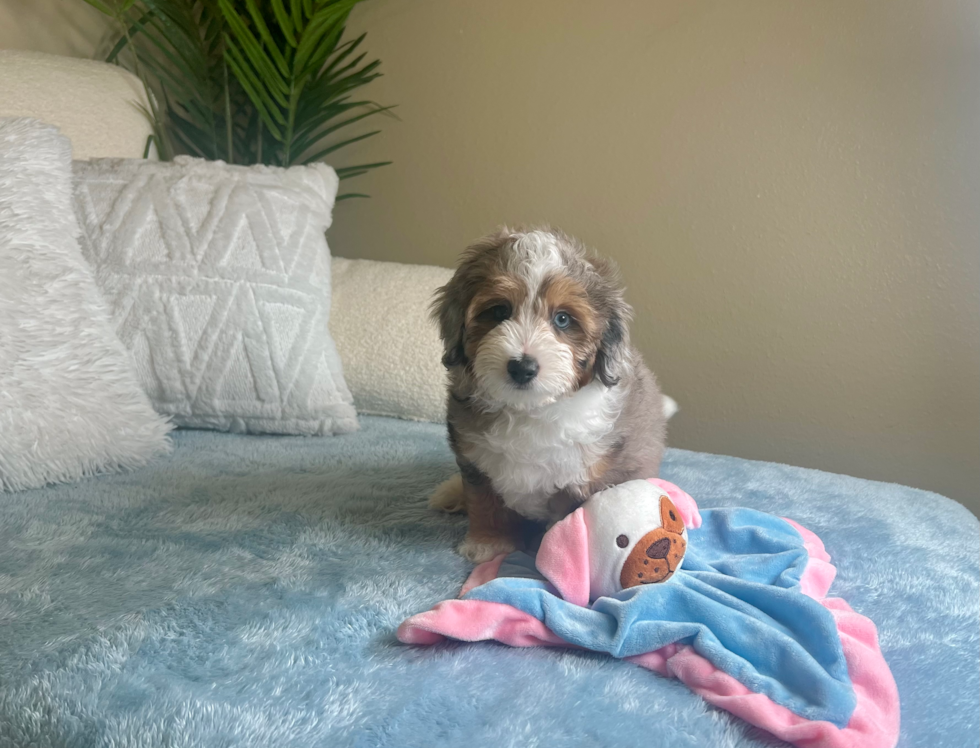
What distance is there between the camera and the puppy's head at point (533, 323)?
1.34m

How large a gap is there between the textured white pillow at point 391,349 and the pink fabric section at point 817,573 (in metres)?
1.30

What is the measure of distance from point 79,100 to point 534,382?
2033 mm

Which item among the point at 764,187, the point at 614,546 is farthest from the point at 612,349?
the point at 764,187

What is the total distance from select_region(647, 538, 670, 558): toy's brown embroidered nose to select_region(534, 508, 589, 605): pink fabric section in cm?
11

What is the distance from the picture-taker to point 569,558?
127 centimetres

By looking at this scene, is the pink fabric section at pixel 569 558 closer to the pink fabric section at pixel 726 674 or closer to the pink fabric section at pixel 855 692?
the pink fabric section at pixel 726 674

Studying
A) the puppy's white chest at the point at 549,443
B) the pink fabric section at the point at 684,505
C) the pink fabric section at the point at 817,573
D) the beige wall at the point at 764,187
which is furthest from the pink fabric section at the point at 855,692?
the beige wall at the point at 764,187

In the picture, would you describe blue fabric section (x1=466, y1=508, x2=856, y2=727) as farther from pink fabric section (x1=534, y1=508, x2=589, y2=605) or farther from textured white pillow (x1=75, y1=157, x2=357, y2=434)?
textured white pillow (x1=75, y1=157, x2=357, y2=434)

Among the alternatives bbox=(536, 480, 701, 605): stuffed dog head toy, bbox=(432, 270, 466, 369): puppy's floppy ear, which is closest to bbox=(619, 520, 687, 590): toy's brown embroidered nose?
bbox=(536, 480, 701, 605): stuffed dog head toy

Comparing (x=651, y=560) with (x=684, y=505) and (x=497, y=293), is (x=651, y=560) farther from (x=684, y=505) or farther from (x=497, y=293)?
(x=497, y=293)

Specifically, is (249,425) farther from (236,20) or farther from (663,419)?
(236,20)

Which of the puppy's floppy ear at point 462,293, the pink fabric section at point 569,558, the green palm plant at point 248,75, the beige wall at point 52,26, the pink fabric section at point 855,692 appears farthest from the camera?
the green palm plant at point 248,75

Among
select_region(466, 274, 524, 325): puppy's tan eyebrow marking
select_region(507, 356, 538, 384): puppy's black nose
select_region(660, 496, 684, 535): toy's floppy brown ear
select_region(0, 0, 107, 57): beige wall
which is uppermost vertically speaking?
select_region(0, 0, 107, 57): beige wall

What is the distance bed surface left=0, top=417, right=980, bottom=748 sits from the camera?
93 centimetres
